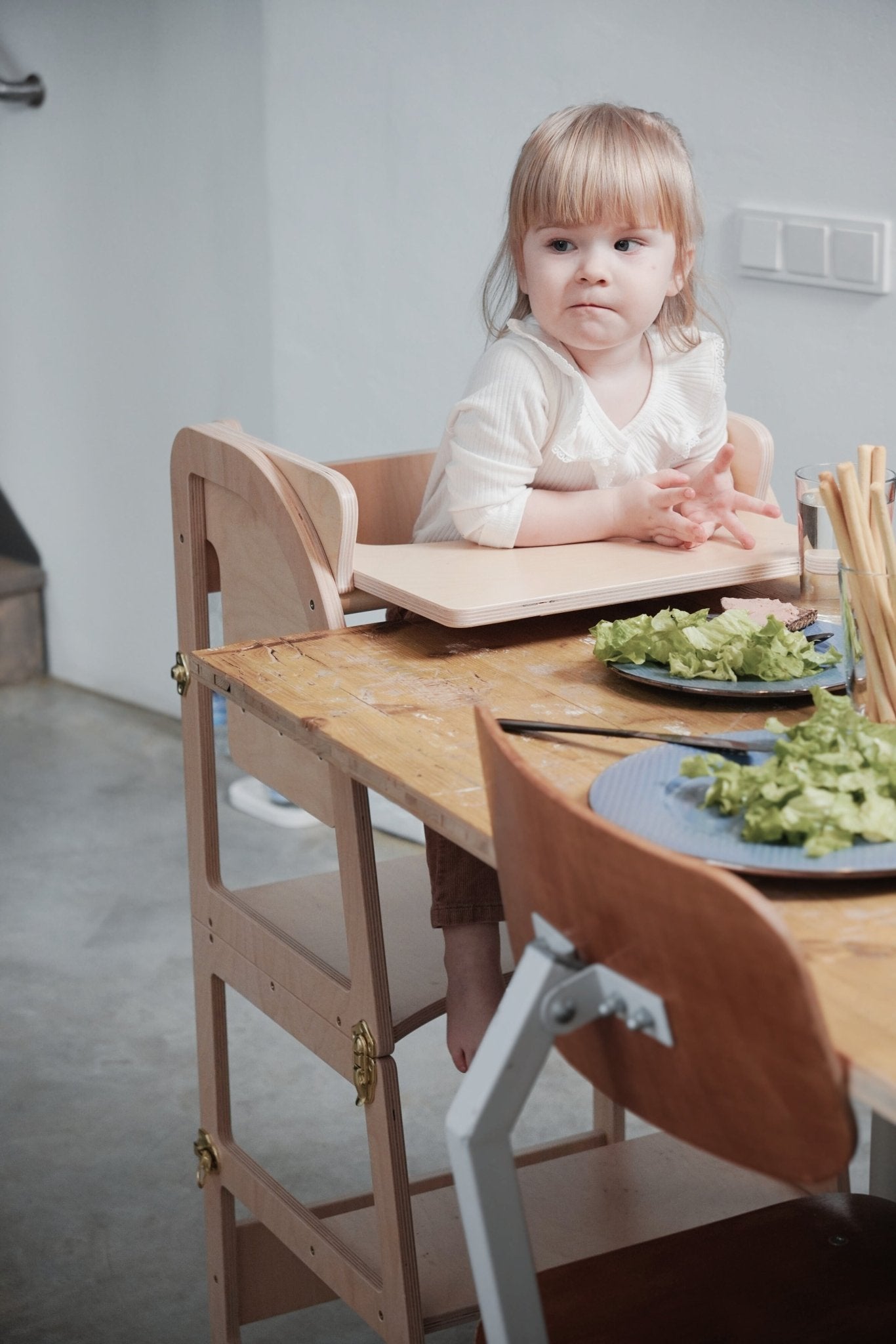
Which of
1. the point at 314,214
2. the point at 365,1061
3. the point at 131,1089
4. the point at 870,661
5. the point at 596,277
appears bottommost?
the point at 131,1089

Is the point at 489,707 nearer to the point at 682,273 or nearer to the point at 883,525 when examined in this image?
the point at 883,525

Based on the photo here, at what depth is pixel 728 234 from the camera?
2.15 m

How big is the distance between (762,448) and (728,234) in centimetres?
69

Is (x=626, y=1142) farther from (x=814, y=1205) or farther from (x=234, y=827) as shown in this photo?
(x=234, y=827)

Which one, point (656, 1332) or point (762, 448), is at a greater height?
point (762, 448)

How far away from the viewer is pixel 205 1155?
1.54 metres

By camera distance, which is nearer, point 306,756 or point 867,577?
point 867,577

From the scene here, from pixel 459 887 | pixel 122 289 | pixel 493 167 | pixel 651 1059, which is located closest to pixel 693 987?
pixel 651 1059

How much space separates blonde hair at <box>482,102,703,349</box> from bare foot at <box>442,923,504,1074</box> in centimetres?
64

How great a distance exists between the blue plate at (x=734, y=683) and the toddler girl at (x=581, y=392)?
27 cm

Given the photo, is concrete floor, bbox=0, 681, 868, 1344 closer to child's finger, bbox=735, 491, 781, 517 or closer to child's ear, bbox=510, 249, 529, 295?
child's finger, bbox=735, 491, 781, 517

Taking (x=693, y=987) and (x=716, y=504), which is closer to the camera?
(x=693, y=987)

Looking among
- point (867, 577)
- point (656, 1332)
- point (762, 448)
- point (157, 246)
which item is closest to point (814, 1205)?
point (656, 1332)

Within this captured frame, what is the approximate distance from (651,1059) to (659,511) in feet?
2.43
